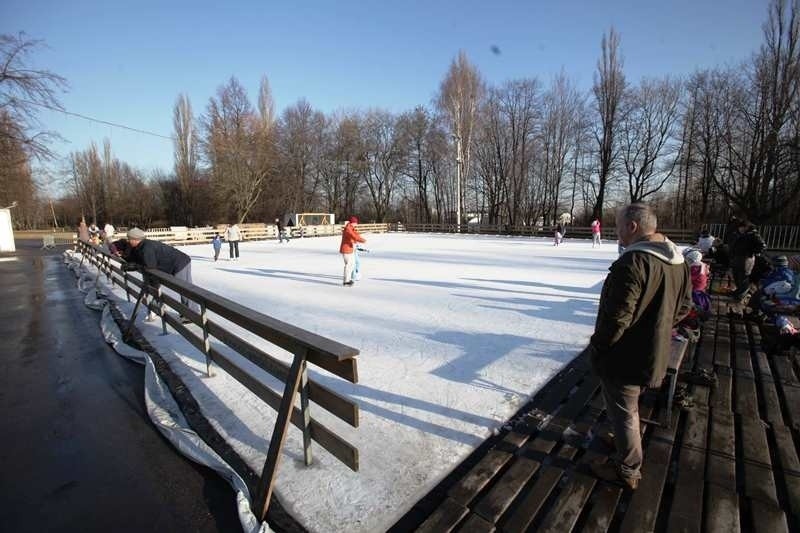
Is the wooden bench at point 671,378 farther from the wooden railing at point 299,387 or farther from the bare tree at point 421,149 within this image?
the bare tree at point 421,149

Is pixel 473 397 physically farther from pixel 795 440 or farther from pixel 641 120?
pixel 641 120

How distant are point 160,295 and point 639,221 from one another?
225 inches

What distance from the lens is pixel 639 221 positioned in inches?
83.2

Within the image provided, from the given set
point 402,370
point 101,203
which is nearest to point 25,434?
point 402,370

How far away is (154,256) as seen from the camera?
5441 millimetres

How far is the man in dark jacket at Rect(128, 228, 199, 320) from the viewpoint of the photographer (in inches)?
211

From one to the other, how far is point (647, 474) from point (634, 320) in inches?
42.2

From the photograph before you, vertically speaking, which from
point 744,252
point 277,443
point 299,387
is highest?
point 744,252

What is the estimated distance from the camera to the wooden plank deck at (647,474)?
1.99 m

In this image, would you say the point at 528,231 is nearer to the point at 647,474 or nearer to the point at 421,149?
the point at 421,149

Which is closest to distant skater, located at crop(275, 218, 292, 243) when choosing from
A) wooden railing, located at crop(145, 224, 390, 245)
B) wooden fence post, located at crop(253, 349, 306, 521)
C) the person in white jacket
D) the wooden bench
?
wooden railing, located at crop(145, 224, 390, 245)

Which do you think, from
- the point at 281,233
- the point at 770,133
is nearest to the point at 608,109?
the point at 770,133

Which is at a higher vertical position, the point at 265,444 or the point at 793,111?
the point at 793,111

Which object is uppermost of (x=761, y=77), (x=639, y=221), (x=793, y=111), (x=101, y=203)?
(x=761, y=77)
